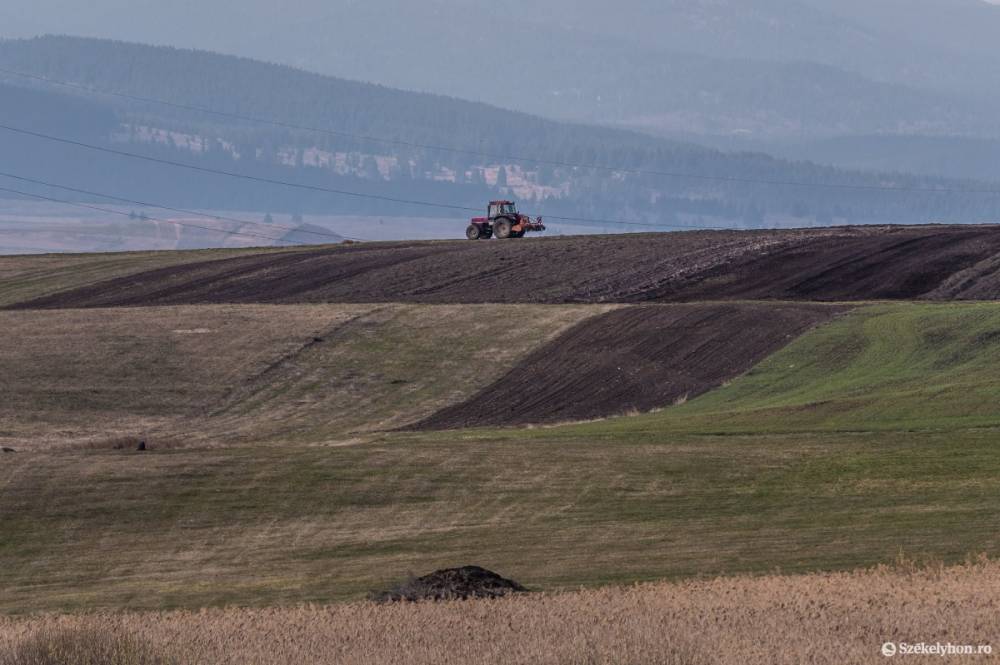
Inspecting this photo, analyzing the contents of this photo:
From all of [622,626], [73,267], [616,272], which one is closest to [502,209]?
[616,272]

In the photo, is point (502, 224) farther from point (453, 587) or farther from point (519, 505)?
point (453, 587)

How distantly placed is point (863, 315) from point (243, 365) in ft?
75.9

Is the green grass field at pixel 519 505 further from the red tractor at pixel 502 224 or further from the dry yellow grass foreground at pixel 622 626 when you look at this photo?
the red tractor at pixel 502 224

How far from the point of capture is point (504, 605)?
2184 centimetres

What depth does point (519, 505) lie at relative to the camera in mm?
33906

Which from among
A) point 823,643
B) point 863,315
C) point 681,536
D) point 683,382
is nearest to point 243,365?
point 683,382

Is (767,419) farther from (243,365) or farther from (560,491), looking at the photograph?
(243,365)

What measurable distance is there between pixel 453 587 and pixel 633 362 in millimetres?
32237

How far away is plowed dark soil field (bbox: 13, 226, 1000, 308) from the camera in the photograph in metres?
66.9

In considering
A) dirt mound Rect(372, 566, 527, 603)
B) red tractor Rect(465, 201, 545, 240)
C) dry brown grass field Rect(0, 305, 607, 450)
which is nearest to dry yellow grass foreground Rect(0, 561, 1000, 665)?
dirt mound Rect(372, 566, 527, 603)

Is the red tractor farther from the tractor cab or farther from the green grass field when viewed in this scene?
the green grass field

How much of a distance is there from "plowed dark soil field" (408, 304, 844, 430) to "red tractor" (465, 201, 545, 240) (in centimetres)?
3271

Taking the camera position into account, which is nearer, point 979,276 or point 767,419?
point 767,419

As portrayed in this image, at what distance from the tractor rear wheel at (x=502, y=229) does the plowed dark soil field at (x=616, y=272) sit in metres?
6.14
